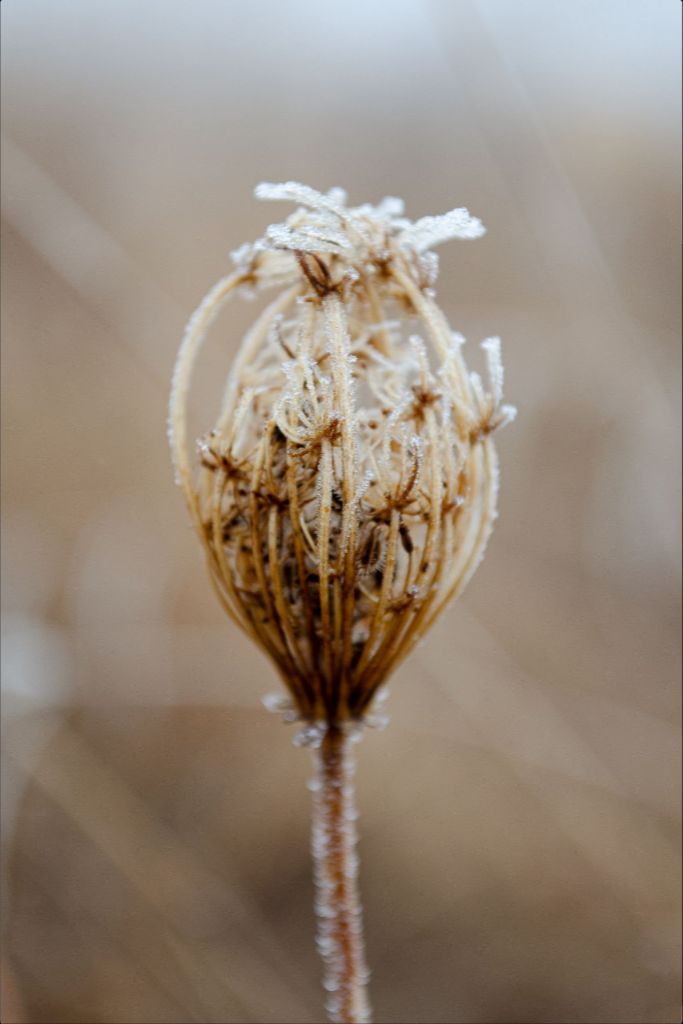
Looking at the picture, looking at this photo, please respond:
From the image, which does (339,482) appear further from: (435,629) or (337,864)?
(435,629)

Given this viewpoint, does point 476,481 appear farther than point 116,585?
No

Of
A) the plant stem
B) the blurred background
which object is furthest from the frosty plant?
the blurred background

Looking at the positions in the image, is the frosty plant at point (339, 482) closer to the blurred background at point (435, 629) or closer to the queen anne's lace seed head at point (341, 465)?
the queen anne's lace seed head at point (341, 465)

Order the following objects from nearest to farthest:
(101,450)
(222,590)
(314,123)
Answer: (222,590), (101,450), (314,123)

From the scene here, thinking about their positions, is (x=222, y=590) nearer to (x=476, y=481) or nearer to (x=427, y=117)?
(x=476, y=481)

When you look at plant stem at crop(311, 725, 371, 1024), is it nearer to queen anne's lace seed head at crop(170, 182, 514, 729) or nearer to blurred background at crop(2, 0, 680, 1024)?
queen anne's lace seed head at crop(170, 182, 514, 729)

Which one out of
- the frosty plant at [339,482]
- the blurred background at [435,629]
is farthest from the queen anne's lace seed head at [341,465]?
the blurred background at [435,629]

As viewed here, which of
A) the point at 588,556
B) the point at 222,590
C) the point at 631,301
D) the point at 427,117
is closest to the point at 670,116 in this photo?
the point at 631,301
